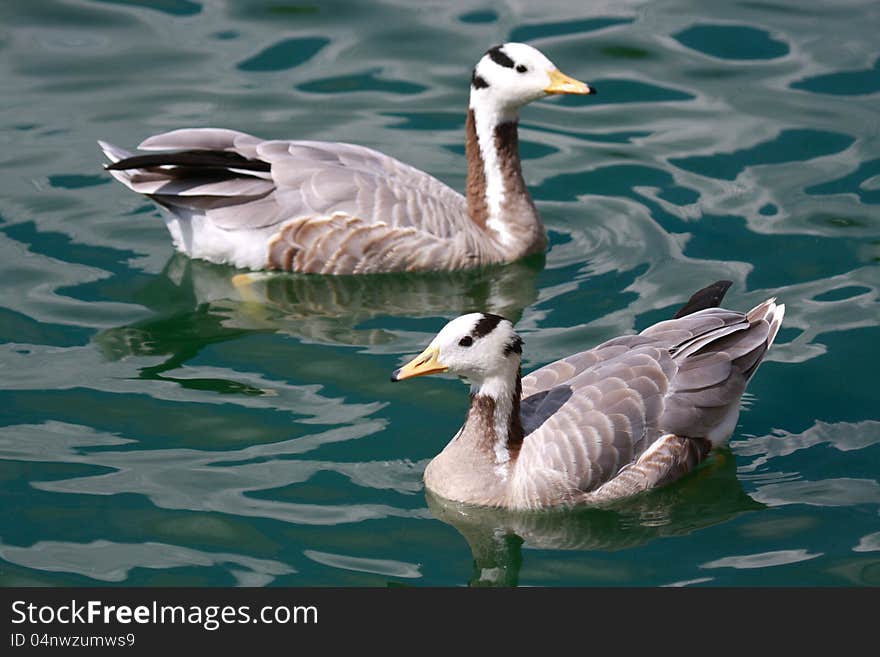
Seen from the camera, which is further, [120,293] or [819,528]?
[120,293]

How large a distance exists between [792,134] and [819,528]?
5.95 metres

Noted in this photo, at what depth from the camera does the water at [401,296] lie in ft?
26.5

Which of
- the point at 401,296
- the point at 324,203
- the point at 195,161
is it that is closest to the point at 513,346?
the point at 401,296

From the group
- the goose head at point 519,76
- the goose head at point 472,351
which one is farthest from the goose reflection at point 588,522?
the goose head at point 519,76

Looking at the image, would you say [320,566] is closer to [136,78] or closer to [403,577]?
[403,577]

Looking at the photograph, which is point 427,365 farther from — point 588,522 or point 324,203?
point 324,203

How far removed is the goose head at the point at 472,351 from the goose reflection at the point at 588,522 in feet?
2.62

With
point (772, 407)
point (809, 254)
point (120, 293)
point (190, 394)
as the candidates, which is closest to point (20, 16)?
point (120, 293)

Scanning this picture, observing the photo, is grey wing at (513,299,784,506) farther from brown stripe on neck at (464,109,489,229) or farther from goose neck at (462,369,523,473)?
brown stripe on neck at (464,109,489,229)

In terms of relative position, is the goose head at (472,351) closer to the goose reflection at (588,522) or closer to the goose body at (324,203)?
the goose reflection at (588,522)

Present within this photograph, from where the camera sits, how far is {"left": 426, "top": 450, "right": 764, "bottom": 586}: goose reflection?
26.6ft

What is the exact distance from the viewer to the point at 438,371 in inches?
316

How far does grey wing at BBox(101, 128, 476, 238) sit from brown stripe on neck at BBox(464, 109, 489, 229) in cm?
35

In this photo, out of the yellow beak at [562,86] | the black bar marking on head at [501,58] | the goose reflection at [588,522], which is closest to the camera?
the goose reflection at [588,522]
